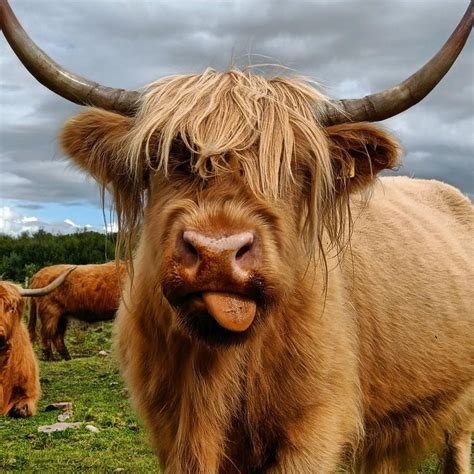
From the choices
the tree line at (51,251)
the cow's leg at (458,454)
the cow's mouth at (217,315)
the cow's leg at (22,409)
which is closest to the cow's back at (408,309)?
the cow's leg at (458,454)

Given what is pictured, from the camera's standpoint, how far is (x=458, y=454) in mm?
5434

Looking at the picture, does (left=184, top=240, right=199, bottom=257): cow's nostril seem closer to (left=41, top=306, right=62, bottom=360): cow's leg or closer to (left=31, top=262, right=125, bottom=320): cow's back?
(left=41, top=306, right=62, bottom=360): cow's leg

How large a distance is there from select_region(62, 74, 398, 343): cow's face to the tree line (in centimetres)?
3002

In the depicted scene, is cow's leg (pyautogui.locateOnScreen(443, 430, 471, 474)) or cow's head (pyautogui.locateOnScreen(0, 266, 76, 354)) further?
cow's head (pyautogui.locateOnScreen(0, 266, 76, 354))

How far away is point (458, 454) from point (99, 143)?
11.5 ft

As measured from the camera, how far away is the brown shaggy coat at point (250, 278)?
2.80m

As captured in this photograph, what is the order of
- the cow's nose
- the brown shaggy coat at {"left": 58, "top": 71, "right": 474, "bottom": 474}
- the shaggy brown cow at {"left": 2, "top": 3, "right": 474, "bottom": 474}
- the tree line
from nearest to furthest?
the cow's nose < the shaggy brown cow at {"left": 2, "top": 3, "right": 474, "bottom": 474} < the brown shaggy coat at {"left": 58, "top": 71, "right": 474, "bottom": 474} < the tree line

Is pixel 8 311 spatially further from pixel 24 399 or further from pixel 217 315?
pixel 217 315

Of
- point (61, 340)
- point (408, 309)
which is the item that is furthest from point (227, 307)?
point (61, 340)

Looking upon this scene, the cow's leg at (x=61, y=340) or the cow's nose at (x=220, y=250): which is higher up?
the cow's nose at (x=220, y=250)

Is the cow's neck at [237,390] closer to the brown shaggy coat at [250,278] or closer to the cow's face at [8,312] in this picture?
the brown shaggy coat at [250,278]

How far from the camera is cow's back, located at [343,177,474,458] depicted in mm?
A: 4051

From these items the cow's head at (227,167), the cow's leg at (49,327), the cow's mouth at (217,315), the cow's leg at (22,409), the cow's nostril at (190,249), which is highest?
the cow's head at (227,167)

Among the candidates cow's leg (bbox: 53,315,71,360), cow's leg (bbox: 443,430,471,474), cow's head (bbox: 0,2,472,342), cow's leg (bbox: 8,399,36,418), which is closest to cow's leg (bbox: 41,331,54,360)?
cow's leg (bbox: 53,315,71,360)
